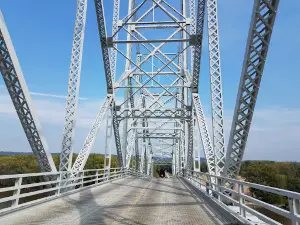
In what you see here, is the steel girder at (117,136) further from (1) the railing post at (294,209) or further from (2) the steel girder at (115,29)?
(1) the railing post at (294,209)

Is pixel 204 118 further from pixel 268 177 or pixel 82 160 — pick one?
pixel 268 177

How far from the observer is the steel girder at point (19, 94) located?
8.00m

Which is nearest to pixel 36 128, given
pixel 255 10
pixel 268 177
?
pixel 255 10

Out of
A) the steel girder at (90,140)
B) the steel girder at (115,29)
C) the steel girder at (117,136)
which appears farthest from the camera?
the steel girder at (117,136)

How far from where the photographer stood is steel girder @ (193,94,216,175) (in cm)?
1401

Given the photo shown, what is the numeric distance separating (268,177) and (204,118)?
60701mm

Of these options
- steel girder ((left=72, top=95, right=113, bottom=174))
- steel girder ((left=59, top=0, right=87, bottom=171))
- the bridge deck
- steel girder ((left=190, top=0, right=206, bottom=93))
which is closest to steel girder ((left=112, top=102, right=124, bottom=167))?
steel girder ((left=72, top=95, right=113, bottom=174))

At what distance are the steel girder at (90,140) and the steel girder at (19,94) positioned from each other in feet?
12.1

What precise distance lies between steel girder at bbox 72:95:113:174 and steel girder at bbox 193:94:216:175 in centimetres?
591

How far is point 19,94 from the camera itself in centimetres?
880

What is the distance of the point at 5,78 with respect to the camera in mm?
8383

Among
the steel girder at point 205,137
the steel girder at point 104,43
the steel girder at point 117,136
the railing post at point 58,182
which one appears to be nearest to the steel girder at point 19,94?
Answer: the railing post at point 58,182

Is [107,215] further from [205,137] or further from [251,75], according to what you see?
[205,137]

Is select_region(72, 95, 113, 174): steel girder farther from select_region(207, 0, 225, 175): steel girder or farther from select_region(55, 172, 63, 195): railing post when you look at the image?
select_region(207, 0, 225, 175): steel girder
